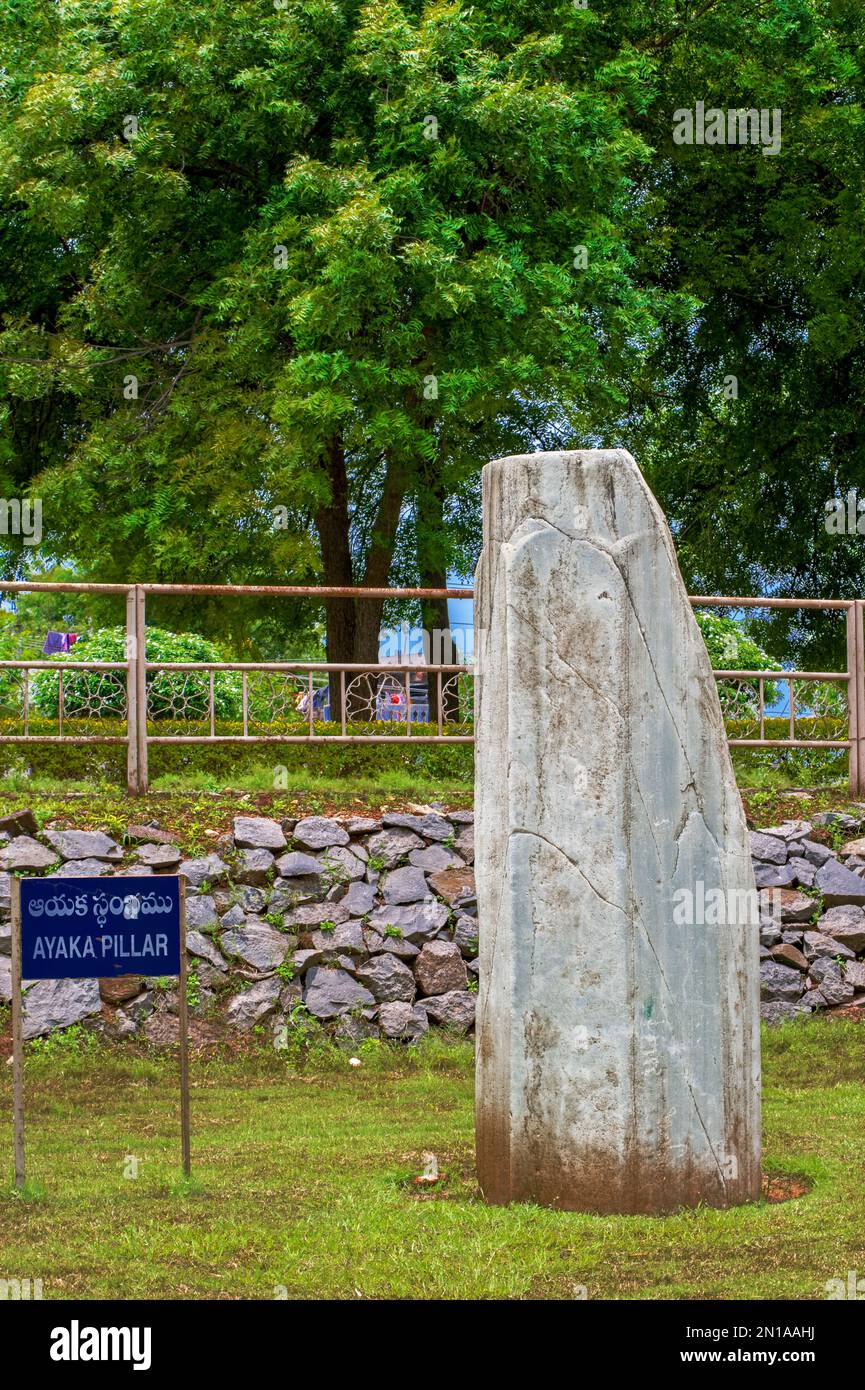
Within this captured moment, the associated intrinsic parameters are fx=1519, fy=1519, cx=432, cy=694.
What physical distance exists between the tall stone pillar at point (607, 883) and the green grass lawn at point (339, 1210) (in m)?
0.27

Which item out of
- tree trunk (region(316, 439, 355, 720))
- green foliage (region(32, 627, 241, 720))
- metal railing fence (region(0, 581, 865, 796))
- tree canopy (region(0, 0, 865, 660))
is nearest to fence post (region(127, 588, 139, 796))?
metal railing fence (region(0, 581, 865, 796))

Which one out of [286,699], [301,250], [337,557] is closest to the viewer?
[286,699]

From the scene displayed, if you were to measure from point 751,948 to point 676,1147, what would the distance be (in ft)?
2.98

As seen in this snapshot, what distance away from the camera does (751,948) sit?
6.44 meters

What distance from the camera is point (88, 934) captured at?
6641 mm

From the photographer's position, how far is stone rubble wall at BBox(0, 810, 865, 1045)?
986 cm

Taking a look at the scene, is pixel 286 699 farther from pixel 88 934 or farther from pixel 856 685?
pixel 88 934

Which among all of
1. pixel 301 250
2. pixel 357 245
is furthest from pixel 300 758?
pixel 301 250

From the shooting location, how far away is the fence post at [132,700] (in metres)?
10.9

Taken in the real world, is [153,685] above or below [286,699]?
above

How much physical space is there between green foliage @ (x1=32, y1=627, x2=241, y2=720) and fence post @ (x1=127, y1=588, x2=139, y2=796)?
1.51 feet

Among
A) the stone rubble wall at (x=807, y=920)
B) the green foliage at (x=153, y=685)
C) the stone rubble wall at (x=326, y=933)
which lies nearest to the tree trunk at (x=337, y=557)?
the green foliage at (x=153, y=685)

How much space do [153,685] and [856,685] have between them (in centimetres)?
560

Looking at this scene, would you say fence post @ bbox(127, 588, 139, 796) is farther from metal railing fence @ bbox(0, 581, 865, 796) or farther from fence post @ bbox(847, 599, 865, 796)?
fence post @ bbox(847, 599, 865, 796)
